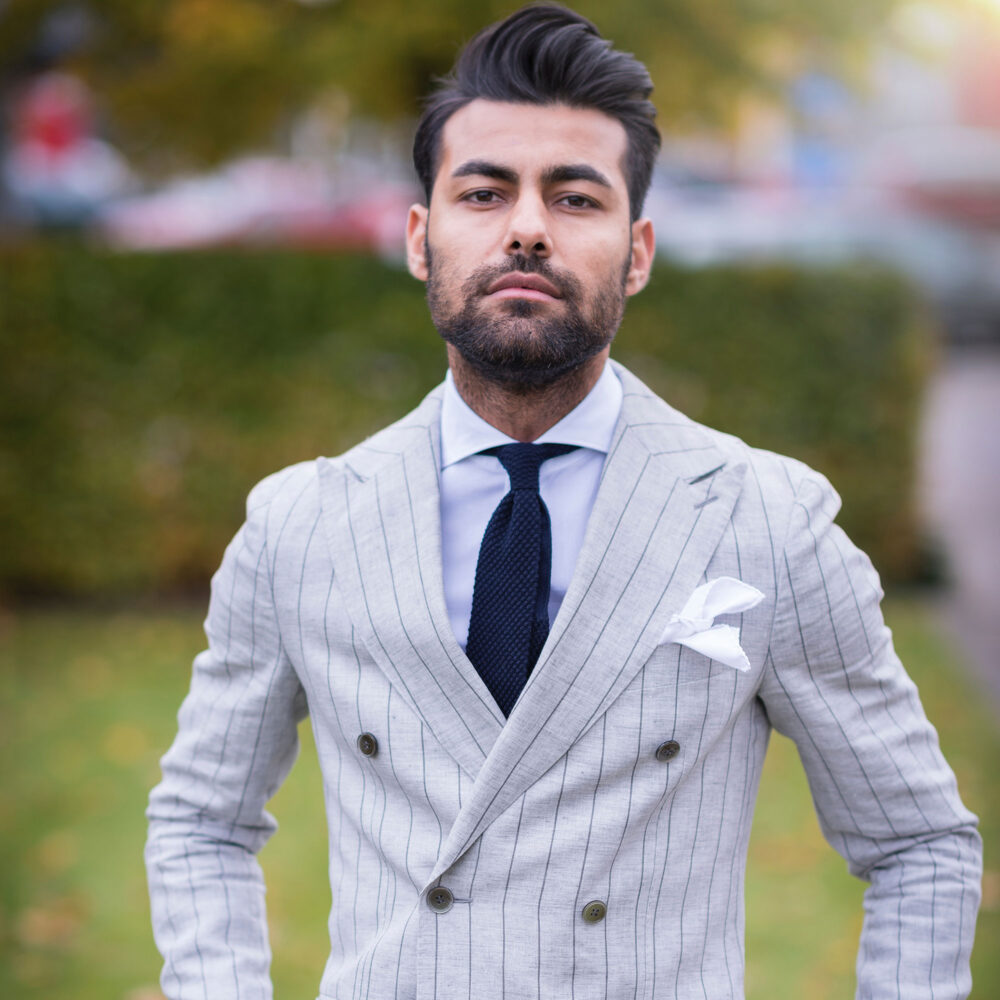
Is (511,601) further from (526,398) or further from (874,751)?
(874,751)

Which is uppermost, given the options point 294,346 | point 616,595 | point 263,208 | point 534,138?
point 263,208

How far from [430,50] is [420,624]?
6.62 meters

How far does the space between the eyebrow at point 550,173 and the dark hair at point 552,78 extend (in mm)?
130

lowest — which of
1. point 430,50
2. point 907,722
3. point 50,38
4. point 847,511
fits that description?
point 907,722

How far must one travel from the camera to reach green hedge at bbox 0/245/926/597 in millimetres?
7863

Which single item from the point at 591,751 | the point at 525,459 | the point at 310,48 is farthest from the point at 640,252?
the point at 310,48

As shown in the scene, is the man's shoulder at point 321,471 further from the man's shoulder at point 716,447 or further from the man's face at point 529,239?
the man's shoulder at point 716,447

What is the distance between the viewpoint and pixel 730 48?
8086 millimetres

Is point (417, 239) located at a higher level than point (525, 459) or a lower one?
higher

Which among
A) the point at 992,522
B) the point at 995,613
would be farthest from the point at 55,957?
the point at 992,522

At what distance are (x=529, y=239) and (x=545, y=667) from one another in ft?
2.27

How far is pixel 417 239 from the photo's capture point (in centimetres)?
246

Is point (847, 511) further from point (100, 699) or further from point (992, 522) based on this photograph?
point (100, 699)

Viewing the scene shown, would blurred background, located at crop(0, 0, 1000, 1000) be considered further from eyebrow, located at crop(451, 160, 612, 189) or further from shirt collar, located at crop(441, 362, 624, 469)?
eyebrow, located at crop(451, 160, 612, 189)
